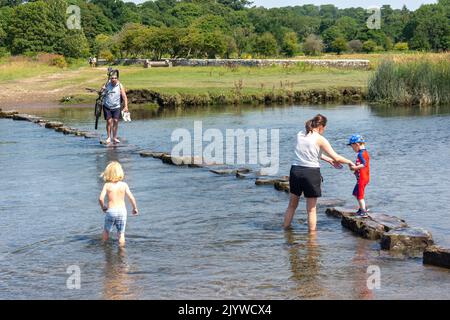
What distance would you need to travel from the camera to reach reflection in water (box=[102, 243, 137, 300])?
8.72 m

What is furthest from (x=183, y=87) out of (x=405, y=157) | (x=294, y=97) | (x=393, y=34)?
(x=393, y=34)

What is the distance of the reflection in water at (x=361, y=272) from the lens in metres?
8.60

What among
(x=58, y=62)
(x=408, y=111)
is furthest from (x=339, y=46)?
(x=408, y=111)

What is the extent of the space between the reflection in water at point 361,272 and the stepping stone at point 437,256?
740mm

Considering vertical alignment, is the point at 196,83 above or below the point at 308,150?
below

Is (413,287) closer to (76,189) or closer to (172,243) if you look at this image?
(172,243)

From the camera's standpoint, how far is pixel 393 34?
111 m

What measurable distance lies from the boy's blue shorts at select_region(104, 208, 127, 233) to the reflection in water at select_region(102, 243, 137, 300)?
0.28 meters

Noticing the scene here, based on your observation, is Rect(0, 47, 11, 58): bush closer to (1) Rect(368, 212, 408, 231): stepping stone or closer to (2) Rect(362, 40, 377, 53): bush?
(2) Rect(362, 40, 377, 53): bush

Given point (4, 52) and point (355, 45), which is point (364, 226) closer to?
point (4, 52)

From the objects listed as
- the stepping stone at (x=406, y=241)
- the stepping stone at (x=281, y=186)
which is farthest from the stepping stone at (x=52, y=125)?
the stepping stone at (x=406, y=241)

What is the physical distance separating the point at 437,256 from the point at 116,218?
423cm

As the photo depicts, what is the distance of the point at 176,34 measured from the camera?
68875 mm

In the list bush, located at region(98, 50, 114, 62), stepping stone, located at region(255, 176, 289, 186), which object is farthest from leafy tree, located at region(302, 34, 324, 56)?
stepping stone, located at region(255, 176, 289, 186)
